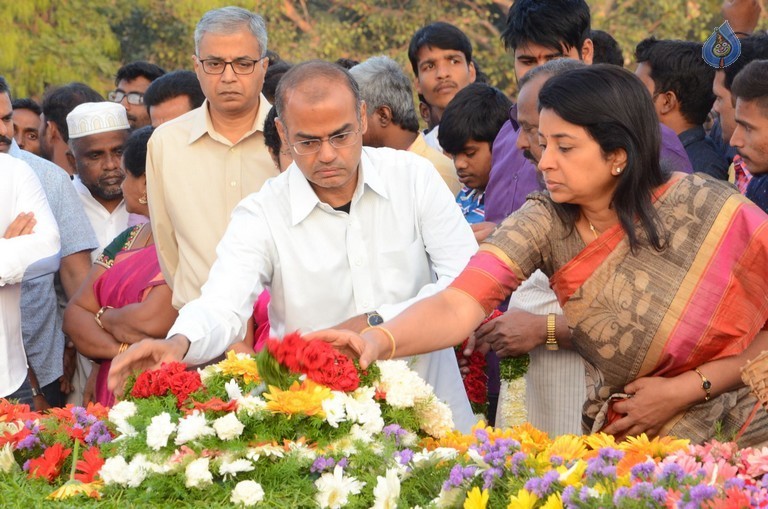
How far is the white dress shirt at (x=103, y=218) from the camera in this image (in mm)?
6637

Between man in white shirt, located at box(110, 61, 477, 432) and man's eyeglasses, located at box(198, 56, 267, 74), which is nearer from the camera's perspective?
man in white shirt, located at box(110, 61, 477, 432)

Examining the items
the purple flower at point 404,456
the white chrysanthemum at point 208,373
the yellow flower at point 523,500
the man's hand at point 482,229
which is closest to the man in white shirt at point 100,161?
the man's hand at point 482,229

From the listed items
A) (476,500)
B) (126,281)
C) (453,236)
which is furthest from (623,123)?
(126,281)

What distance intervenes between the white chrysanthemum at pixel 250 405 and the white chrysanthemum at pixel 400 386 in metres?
0.37

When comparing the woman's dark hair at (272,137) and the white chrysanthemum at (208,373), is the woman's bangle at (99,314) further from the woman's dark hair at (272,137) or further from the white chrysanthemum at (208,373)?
the white chrysanthemum at (208,373)

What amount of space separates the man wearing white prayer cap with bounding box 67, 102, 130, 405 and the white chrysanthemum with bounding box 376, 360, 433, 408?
3741 millimetres

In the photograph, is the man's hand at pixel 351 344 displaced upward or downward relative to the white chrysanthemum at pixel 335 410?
upward

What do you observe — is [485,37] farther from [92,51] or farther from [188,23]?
[92,51]

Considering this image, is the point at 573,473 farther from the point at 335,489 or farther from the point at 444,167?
the point at 444,167

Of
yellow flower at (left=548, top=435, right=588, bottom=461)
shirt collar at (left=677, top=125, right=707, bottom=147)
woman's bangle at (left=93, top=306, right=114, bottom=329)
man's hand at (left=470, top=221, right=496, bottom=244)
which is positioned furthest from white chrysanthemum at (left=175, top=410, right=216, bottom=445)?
shirt collar at (left=677, top=125, right=707, bottom=147)

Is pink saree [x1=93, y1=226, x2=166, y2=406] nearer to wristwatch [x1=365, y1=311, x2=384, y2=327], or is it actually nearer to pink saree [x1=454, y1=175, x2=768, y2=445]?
wristwatch [x1=365, y1=311, x2=384, y2=327]

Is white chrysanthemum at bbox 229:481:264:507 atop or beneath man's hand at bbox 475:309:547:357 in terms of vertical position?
atop

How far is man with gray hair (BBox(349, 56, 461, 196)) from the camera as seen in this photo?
543 centimetres

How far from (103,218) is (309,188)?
3034mm
